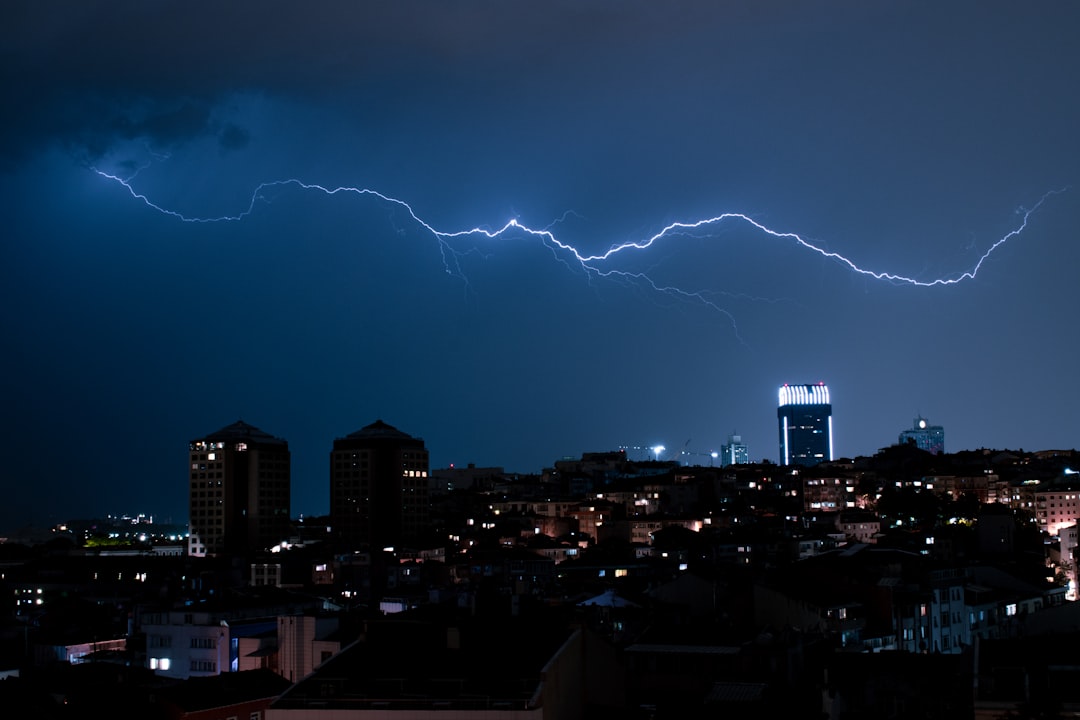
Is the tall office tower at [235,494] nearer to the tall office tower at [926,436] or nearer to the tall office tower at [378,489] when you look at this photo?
the tall office tower at [378,489]

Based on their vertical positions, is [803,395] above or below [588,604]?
above

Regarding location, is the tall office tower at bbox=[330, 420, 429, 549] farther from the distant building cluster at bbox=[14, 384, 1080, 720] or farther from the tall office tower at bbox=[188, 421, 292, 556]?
the tall office tower at bbox=[188, 421, 292, 556]

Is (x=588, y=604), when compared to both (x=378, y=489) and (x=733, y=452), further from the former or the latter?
(x=733, y=452)

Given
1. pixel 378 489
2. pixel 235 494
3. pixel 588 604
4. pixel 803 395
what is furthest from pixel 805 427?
pixel 588 604

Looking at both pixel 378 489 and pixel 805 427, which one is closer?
pixel 378 489

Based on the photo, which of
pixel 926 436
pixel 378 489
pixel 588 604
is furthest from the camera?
pixel 926 436

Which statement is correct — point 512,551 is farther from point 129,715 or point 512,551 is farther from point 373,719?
point 373,719

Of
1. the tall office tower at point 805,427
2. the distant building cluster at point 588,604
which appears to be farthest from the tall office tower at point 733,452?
the distant building cluster at point 588,604
